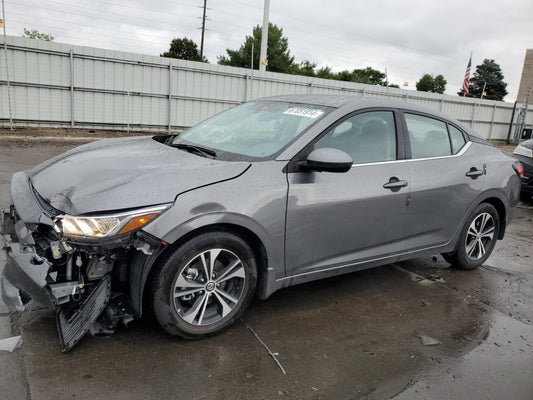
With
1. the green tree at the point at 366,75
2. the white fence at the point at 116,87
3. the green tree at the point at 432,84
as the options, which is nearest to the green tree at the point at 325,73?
the green tree at the point at 366,75

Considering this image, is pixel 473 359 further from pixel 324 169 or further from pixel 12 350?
pixel 12 350

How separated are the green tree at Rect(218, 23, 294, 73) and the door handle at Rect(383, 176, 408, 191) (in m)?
61.2

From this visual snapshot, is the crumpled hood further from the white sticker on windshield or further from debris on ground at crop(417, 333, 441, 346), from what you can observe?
debris on ground at crop(417, 333, 441, 346)

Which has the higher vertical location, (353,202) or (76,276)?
(353,202)

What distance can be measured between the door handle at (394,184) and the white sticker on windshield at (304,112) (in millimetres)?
774

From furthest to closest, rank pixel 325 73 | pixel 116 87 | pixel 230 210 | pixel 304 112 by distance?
pixel 325 73 < pixel 116 87 < pixel 304 112 < pixel 230 210

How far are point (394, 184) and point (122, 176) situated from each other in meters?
2.09

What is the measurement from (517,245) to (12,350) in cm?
581

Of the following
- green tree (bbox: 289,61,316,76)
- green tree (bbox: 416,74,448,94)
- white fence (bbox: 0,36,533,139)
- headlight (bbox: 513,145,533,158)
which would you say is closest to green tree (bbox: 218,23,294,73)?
green tree (bbox: 289,61,316,76)

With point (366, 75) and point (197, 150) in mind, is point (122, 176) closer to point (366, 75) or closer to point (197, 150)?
point (197, 150)

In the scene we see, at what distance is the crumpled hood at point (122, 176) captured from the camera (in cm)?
264

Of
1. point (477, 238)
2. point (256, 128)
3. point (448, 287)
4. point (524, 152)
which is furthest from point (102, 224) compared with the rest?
point (524, 152)

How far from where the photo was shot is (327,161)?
10.0 feet

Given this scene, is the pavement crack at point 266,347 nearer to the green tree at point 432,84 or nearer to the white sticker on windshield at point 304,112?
the white sticker on windshield at point 304,112
